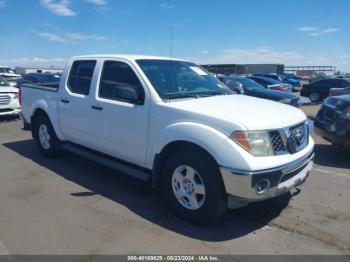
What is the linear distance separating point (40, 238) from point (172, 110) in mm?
1999

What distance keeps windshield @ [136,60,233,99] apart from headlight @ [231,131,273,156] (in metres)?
1.20

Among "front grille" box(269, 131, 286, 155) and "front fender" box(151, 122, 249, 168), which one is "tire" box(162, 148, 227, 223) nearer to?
"front fender" box(151, 122, 249, 168)

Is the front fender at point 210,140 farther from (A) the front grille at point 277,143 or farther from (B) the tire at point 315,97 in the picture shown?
(B) the tire at point 315,97

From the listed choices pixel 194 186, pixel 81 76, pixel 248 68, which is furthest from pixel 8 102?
pixel 248 68

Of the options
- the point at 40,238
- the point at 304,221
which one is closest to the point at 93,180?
the point at 40,238

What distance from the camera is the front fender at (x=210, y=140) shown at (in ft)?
11.5

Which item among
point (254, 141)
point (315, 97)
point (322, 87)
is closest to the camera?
point (254, 141)

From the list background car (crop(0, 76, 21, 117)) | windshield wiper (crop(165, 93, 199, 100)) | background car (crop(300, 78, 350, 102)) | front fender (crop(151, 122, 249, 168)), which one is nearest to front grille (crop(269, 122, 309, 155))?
front fender (crop(151, 122, 249, 168))

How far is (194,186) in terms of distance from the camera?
3.89m

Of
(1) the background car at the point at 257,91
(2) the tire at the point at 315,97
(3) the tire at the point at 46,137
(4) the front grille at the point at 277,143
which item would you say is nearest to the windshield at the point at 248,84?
(1) the background car at the point at 257,91

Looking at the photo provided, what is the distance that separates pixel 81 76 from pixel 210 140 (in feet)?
9.65

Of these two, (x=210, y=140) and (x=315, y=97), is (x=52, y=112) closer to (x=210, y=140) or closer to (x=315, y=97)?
(x=210, y=140)

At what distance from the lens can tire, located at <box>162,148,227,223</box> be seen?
3686mm

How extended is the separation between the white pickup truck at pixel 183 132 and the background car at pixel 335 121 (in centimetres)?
233
